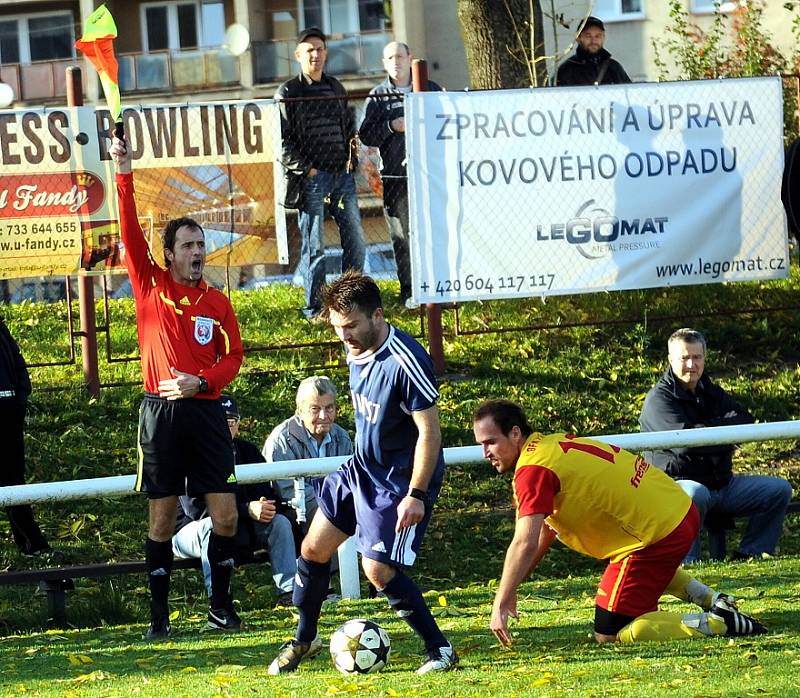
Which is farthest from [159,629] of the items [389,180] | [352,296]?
[389,180]

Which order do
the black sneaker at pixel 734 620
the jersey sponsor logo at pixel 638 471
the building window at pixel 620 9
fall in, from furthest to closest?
the building window at pixel 620 9 < the jersey sponsor logo at pixel 638 471 < the black sneaker at pixel 734 620

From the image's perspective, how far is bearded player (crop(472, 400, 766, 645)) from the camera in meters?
6.37

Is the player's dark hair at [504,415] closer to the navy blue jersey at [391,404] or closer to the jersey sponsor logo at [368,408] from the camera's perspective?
the navy blue jersey at [391,404]

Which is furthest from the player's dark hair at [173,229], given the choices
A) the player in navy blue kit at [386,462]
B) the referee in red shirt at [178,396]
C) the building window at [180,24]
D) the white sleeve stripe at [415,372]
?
the building window at [180,24]

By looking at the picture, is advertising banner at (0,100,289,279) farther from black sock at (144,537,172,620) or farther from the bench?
black sock at (144,537,172,620)

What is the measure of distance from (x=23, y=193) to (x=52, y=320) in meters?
2.59

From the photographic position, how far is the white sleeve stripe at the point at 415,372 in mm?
6070

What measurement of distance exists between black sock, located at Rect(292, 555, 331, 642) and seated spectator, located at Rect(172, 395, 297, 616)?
2.03 meters

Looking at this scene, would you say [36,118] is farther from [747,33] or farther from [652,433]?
[747,33]

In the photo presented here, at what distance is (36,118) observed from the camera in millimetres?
10734

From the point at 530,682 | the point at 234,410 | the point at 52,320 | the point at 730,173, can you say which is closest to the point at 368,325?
the point at 530,682

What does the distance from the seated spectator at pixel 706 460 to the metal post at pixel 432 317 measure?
93.0 inches

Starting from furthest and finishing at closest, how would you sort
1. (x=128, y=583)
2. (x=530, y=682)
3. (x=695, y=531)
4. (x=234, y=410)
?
(x=128, y=583), (x=234, y=410), (x=695, y=531), (x=530, y=682)

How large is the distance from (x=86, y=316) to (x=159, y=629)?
4243 mm
